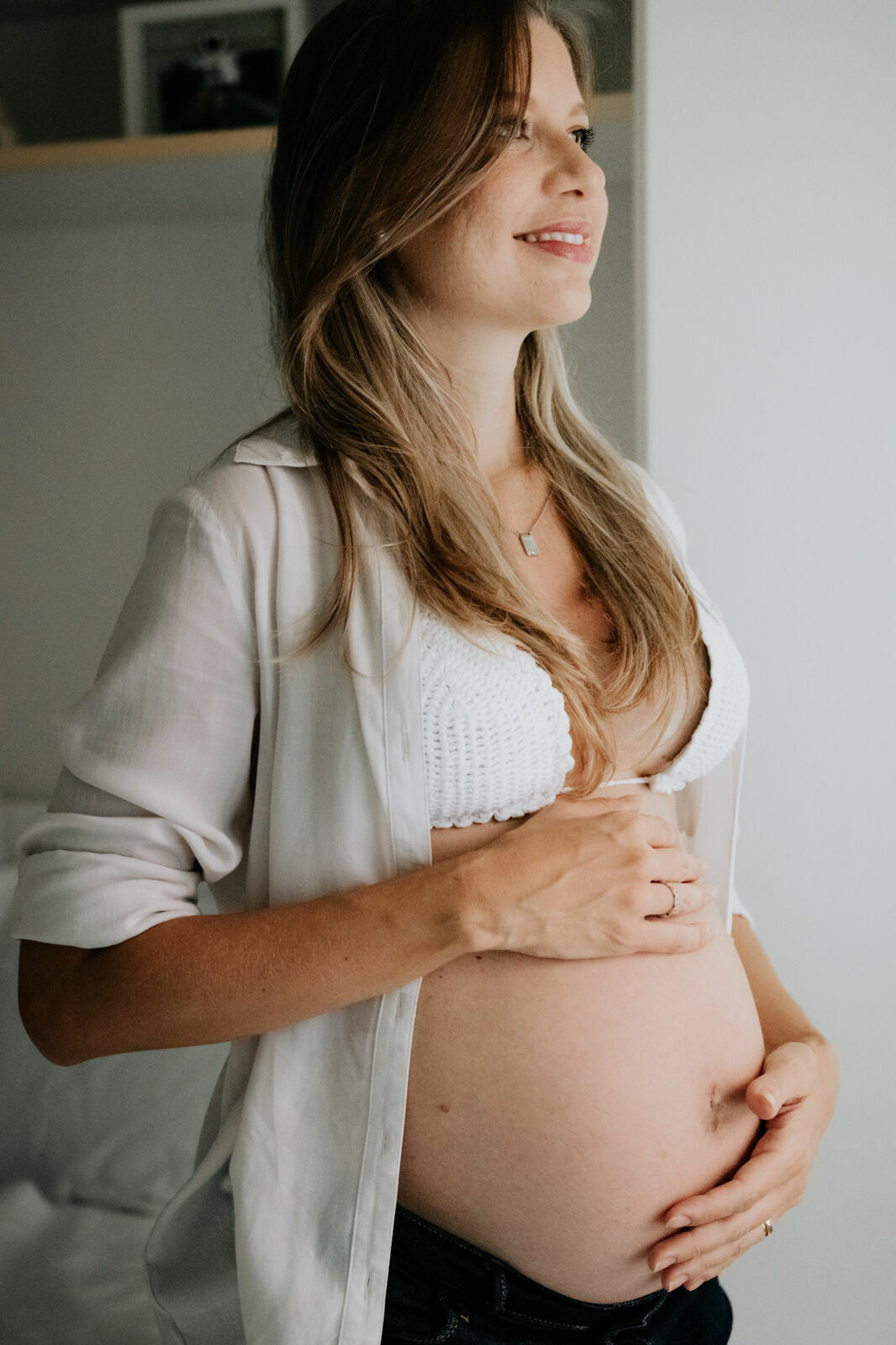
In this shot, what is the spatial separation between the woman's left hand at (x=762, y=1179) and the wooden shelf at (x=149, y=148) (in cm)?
109

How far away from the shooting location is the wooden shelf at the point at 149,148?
51.6 inches

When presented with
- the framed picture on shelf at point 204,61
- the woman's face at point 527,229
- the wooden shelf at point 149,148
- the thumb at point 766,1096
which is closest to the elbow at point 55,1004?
the thumb at point 766,1096

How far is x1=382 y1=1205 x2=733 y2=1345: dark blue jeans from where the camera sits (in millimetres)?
789

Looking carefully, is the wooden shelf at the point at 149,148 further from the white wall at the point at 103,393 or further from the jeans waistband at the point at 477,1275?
the jeans waistband at the point at 477,1275

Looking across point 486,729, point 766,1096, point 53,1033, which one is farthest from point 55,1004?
point 766,1096

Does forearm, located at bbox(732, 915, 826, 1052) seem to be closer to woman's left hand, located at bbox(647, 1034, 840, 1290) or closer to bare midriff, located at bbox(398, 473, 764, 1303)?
woman's left hand, located at bbox(647, 1034, 840, 1290)

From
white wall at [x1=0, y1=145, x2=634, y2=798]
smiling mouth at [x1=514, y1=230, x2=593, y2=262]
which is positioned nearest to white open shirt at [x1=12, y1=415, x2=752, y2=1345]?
smiling mouth at [x1=514, y1=230, x2=593, y2=262]

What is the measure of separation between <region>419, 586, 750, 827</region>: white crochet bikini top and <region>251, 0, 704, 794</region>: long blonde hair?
2cm

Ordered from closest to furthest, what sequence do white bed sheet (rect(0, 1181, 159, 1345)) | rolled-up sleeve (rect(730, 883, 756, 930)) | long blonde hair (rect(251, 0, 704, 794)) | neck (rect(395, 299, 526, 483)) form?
long blonde hair (rect(251, 0, 704, 794))
neck (rect(395, 299, 526, 483))
rolled-up sleeve (rect(730, 883, 756, 930))
white bed sheet (rect(0, 1181, 159, 1345))

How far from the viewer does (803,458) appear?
1.26 m

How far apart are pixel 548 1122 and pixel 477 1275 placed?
0.13m

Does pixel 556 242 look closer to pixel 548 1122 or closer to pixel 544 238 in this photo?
pixel 544 238

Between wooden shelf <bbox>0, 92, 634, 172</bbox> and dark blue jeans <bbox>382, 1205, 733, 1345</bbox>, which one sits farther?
wooden shelf <bbox>0, 92, 634, 172</bbox>

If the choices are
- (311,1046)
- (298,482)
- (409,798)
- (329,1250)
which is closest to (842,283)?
(298,482)
